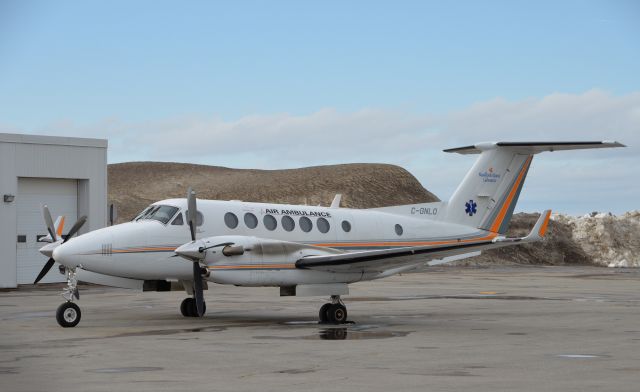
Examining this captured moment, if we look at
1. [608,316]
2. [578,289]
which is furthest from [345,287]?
[578,289]

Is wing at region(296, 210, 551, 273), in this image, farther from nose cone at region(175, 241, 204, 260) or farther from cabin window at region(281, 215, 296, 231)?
nose cone at region(175, 241, 204, 260)

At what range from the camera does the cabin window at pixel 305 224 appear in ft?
68.2

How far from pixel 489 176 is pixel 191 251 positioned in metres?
9.29

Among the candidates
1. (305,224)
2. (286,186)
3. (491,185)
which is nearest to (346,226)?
(305,224)

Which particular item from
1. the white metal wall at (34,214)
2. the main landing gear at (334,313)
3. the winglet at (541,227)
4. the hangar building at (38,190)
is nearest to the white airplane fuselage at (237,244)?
the main landing gear at (334,313)

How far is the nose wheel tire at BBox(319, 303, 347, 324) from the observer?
764 inches

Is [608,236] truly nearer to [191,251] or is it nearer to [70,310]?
[191,251]

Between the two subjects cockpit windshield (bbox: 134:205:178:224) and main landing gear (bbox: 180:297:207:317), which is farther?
main landing gear (bbox: 180:297:207:317)

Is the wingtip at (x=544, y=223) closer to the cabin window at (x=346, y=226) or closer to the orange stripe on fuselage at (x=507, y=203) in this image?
the orange stripe on fuselage at (x=507, y=203)

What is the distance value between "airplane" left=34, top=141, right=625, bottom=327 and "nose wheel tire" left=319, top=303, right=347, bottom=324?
22 mm

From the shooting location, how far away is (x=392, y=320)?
20.1 meters

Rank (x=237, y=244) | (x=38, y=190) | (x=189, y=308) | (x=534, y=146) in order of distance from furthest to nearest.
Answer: (x=38, y=190), (x=534, y=146), (x=189, y=308), (x=237, y=244)

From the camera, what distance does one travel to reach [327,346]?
14.7m

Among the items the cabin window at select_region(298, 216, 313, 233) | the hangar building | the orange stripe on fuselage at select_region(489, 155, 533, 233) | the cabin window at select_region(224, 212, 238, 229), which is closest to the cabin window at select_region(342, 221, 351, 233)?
the cabin window at select_region(298, 216, 313, 233)
